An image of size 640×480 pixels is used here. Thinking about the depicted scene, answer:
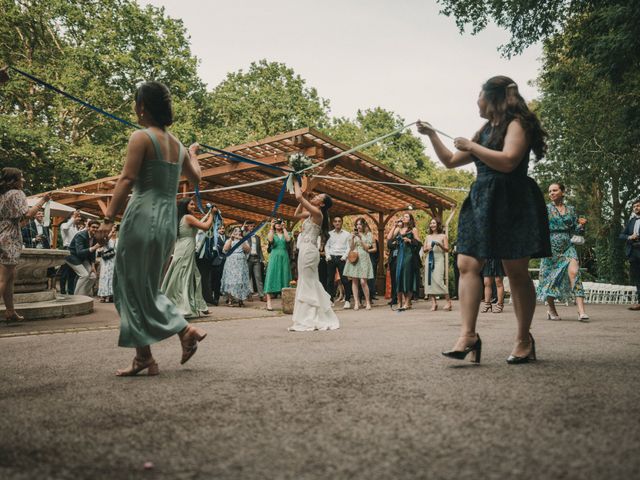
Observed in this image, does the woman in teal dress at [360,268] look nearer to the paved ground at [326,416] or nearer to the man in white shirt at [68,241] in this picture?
the man in white shirt at [68,241]

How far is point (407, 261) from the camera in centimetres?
1082

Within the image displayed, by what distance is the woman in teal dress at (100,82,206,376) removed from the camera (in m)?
3.06

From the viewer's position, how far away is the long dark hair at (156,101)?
3.20 metres

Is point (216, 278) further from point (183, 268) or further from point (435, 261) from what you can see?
point (435, 261)

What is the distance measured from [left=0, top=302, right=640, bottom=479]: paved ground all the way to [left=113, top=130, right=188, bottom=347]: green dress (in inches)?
12.1

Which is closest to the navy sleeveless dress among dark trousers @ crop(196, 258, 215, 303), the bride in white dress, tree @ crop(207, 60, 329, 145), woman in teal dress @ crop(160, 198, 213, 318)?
the bride in white dress

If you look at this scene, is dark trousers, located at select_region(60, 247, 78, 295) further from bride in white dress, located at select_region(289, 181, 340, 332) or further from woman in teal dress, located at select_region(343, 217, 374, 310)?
bride in white dress, located at select_region(289, 181, 340, 332)

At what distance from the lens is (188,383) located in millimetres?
2834

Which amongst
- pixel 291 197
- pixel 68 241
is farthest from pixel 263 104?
pixel 68 241

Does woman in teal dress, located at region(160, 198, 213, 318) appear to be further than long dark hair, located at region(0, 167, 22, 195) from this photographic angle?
Yes

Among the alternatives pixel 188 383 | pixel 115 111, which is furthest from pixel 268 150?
pixel 115 111

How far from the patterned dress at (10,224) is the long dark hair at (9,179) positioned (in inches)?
2.7

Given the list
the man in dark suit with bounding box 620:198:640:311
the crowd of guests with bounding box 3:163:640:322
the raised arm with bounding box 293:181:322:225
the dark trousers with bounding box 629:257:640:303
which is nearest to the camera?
the raised arm with bounding box 293:181:322:225

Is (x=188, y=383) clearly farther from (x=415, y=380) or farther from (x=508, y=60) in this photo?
(x=508, y=60)
